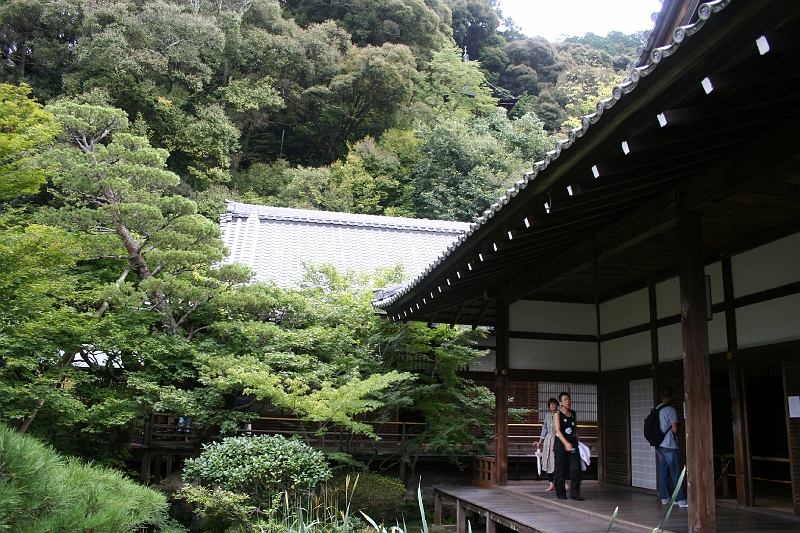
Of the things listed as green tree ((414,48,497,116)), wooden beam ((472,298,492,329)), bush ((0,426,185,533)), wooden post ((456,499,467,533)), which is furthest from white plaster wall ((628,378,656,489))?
green tree ((414,48,497,116))

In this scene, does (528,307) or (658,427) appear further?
(528,307)

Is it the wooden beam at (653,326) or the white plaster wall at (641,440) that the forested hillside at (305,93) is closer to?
the white plaster wall at (641,440)

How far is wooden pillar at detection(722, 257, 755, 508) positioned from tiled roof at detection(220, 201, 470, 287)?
29.3 ft

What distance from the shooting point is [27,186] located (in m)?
8.33

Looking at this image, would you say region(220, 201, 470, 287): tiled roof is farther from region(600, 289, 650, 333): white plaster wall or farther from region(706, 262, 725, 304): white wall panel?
region(706, 262, 725, 304): white wall panel

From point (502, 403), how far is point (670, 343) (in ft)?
8.04

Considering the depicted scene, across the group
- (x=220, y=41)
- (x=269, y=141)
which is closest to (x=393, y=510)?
(x=220, y=41)

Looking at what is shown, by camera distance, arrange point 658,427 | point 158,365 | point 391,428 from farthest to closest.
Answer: point 391,428 < point 158,365 < point 658,427

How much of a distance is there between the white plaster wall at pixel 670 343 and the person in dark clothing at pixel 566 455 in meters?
1.34

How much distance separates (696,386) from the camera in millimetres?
4707

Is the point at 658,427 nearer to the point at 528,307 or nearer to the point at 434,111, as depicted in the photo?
the point at 528,307

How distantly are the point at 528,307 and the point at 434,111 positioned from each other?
780 inches

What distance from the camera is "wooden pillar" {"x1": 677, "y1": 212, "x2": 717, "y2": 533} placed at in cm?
461

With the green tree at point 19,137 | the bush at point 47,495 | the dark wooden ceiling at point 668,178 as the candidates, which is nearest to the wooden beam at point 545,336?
the dark wooden ceiling at point 668,178
